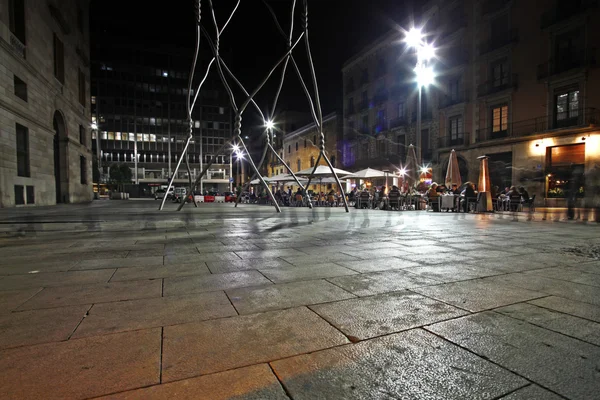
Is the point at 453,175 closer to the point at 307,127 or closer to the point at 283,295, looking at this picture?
the point at 283,295

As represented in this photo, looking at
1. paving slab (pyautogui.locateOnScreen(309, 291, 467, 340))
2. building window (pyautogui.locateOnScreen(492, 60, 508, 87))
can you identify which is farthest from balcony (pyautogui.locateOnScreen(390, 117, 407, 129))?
paving slab (pyautogui.locateOnScreen(309, 291, 467, 340))

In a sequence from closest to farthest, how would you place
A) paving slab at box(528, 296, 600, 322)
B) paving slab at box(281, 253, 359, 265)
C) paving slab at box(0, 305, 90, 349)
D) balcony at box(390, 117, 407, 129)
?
paving slab at box(0, 305, 90, 349) < paving slab at box(528, 296, 600, 322) < paving slab at box(281, 253, 359, 265) < balcony at box(390, 117, 407, 129)

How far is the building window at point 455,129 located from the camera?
25.3 m

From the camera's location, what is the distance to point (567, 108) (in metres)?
19.4

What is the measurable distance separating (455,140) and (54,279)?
27348mm

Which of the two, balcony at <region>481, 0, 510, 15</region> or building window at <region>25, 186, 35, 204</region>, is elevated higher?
balcony at <region>481, 0, 510, 15</region>

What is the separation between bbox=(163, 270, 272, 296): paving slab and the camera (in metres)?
2.70

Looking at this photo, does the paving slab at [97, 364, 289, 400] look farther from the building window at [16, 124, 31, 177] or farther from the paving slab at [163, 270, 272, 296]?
the building window at [16, 124, 31, 177]

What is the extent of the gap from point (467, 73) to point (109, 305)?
28596 millimetres

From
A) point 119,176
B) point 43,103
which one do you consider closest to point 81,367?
point 43,103

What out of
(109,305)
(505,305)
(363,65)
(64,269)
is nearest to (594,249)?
(505,305)

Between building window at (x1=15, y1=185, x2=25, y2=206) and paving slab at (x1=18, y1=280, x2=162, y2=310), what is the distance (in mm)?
16004

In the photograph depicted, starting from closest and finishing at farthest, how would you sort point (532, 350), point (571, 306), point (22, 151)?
point (532, 350)
point (571, 306)
point (22, 151)

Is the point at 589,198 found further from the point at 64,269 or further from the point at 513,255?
the point at 64,269
